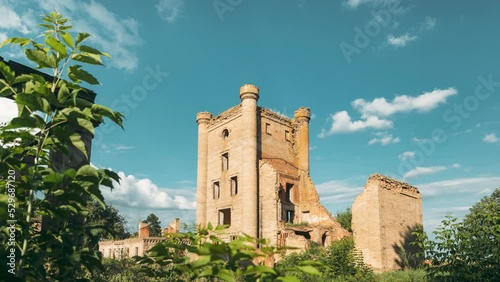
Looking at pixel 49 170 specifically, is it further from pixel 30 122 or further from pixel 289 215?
pixel 289 215

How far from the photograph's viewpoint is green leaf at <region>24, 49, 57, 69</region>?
2373 millimetres

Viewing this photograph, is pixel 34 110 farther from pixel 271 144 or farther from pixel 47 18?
pixel 271 144

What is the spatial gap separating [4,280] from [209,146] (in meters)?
32.5

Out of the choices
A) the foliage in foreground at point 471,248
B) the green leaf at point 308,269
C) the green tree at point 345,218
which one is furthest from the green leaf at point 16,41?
the green tree at point 345,218

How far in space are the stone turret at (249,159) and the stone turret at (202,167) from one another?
512 cm

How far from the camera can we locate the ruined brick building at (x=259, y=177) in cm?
2877

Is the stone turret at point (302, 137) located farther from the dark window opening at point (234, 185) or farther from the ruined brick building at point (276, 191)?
the dark window opening at point (234, 185)

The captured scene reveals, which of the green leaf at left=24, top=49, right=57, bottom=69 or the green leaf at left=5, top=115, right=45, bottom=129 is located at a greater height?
the green leaf at left=24, top=49, right=57, bottom=69

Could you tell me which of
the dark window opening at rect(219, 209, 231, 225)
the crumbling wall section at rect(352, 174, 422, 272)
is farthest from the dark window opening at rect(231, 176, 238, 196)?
the crumbling wall section at rect(352, 174, 422, 272)

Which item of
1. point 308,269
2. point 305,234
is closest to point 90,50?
point 308,269

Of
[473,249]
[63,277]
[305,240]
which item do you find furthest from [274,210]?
[63,277]

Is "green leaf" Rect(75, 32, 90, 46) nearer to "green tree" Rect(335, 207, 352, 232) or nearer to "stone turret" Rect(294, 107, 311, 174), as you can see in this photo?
"stone turret" Rect(294, 107, 311, 174)

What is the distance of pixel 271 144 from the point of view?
3225 cm

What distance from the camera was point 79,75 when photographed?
2.53 m
